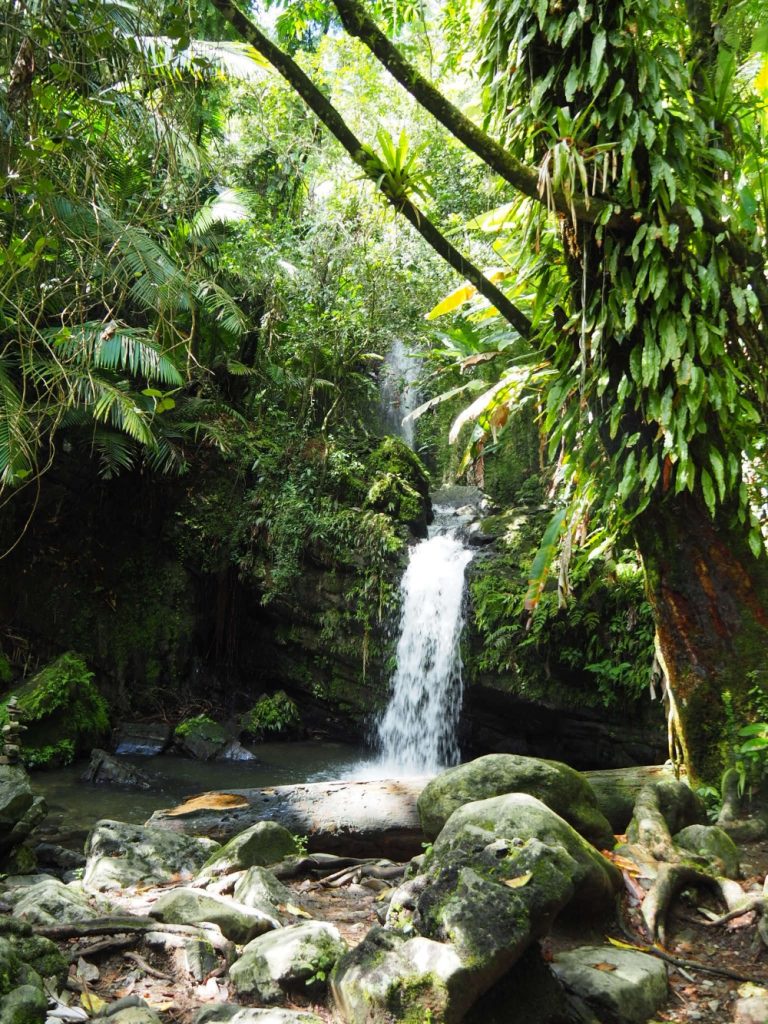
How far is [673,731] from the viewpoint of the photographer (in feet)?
16.0

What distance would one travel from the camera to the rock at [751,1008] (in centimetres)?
271

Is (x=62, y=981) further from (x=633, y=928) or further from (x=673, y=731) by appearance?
(x=673, y=731)

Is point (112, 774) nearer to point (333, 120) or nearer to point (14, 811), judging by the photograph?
point (14, 811)

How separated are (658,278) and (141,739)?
8.00 metres

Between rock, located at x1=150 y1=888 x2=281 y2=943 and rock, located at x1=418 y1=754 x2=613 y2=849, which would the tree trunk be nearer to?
rock, located at x1=418 y1=754 x2=613 y2=849

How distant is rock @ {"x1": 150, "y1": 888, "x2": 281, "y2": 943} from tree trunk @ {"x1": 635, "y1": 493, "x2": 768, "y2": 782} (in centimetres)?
257

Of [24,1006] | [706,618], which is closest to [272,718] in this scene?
[706,618]

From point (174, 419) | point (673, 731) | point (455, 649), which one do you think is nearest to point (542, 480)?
point (455, 649)

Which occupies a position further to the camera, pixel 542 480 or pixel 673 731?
pixel 542 480

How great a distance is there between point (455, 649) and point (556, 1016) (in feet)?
21.6

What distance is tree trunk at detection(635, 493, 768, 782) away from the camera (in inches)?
168

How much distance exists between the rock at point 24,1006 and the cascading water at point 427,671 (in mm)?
6817

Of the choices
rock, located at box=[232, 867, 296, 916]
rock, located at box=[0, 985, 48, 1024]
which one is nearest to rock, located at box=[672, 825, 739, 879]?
rock, located at box=[232, 867, 296, 916]

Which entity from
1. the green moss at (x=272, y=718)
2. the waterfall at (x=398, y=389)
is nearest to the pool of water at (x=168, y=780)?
the green moss at (x=272, y=718)
